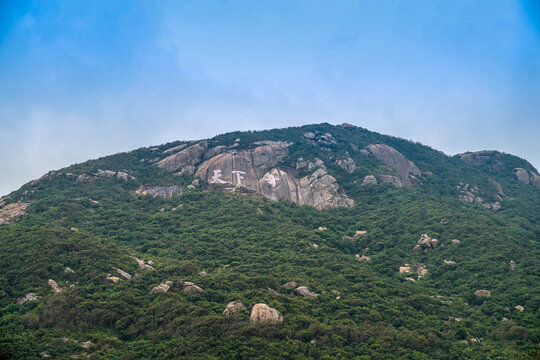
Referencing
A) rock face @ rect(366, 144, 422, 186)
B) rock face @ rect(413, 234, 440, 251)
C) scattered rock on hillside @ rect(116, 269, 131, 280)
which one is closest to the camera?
scattered rock on hillside @ rect(116, 269, 131, 280)

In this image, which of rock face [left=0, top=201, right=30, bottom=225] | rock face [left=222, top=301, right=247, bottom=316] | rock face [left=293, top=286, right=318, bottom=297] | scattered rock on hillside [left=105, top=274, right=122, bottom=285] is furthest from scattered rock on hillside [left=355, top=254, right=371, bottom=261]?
rock face [left=0, top=201, right=30, bottom=225]

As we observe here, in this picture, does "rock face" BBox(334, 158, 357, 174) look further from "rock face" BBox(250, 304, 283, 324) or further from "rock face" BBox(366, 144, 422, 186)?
"rock face" BBox(250, 304, 283, 324)

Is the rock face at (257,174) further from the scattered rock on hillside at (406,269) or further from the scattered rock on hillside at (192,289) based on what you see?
the scattered rock on hillside at (192,289)

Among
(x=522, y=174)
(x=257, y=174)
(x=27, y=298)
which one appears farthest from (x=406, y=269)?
(x=522, y=174)

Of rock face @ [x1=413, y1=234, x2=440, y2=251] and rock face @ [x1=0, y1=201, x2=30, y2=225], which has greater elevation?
rock face @ [x1=0, y1=201, x2=30, y2=225]

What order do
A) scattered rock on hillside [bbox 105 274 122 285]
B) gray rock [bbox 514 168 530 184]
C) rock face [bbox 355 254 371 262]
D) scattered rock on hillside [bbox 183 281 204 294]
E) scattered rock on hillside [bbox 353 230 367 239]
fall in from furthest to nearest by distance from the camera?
gray rock [bbox 514 168 530 184], scattered rock on hillside [bbox 353 230 367 239], rock face [bbox 355 254 371 262], scattered rock on hillside [bbox 105 274 122 285], scattered rock on hillside [bbox 183 281 204 294]

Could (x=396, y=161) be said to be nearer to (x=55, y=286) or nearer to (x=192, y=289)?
(x=192, y=289)
